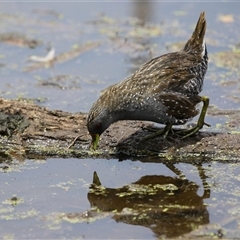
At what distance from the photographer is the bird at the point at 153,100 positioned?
305 inches

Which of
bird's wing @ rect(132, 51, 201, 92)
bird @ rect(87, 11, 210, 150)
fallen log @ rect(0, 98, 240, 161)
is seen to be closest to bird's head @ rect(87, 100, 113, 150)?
bird @ rect(87, 11, 210, 150)

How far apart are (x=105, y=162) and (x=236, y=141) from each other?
1490mm

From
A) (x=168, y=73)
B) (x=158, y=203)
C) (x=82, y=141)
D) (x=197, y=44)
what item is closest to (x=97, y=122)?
(x=82, y=141)

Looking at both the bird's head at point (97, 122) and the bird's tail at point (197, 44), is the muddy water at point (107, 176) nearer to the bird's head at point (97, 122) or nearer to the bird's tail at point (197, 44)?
the bird's head at point (97, 122)

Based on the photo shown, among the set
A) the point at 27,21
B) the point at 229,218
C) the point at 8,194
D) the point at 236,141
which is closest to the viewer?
the point at 229,218

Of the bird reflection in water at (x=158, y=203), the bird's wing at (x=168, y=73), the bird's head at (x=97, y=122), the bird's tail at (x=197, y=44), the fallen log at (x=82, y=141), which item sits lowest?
the bird reflection in water at (x=158, y=203)

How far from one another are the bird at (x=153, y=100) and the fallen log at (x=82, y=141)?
0.16 meters

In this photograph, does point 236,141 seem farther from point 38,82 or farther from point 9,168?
point 38,82

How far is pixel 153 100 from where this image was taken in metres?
7.77

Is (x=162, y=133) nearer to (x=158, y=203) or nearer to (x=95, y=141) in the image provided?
(x=95, y=141)

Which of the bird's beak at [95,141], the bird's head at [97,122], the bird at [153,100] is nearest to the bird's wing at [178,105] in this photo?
the bird at [153,100]

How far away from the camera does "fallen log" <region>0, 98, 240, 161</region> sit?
7715 millimetres

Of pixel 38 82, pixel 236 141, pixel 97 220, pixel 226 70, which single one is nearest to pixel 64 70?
pixel 38 82

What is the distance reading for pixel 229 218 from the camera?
648cm
